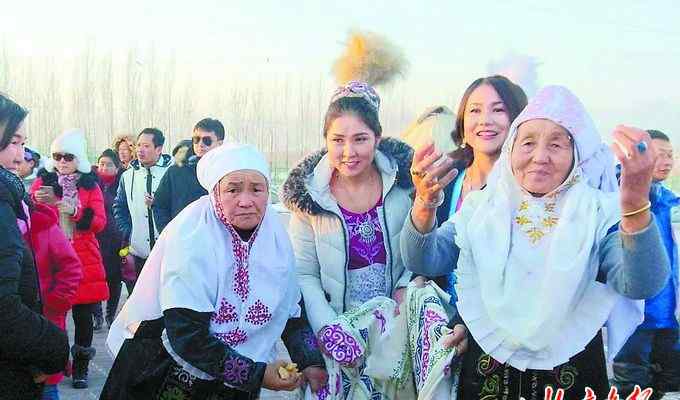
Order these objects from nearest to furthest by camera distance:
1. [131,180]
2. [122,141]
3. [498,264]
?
1. [498,264]
2. [131,180]
3. [122,141]

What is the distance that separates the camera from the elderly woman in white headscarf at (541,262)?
2322mm

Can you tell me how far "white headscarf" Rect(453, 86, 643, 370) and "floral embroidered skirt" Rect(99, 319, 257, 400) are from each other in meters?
1.03

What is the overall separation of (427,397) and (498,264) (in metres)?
0.58

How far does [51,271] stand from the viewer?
322 centimetres

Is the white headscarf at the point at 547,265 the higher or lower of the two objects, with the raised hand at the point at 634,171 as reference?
lower

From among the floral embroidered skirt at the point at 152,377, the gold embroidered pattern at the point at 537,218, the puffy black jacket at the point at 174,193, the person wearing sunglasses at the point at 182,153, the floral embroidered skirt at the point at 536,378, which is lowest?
the floral embroidered skirt at the point at 152,377

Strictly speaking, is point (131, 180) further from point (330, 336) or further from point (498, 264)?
point (498, 264)

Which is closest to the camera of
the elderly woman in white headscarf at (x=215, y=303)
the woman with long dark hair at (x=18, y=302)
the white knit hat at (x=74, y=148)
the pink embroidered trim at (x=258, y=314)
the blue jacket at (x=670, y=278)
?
the woman with long dark hair at (x=18, y=302)

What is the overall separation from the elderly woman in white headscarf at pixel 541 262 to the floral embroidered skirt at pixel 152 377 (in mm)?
954

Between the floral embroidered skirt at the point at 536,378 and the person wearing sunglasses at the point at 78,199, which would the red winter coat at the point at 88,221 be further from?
the floral embroidered skirt at the point at 536,378

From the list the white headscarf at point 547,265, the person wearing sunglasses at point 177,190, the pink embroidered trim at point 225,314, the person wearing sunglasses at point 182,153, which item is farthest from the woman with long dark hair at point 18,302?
the person wearing sunglasses at point 182,153

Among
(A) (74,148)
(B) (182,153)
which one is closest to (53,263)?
(A) (74,148)

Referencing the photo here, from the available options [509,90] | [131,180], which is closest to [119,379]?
[509,90]

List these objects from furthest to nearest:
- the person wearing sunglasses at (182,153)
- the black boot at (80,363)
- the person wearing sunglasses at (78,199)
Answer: the person wearing sunglasses at (182,153) → the person wearing sunglasses at (78,199) → the black boot at (80,363)
